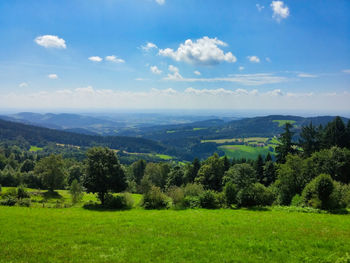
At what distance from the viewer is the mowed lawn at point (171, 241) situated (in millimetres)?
A: 10617

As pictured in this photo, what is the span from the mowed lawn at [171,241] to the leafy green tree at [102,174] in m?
13.8

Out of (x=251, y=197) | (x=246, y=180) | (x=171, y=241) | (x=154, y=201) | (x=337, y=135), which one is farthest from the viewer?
(x=337, y=135)

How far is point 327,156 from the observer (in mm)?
41031

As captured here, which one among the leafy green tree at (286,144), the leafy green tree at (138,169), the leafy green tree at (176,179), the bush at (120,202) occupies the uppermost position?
the leafy green tree at (286,144)

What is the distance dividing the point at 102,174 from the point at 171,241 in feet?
71.3

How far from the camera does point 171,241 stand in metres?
12.7

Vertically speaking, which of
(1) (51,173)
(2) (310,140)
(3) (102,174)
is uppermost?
(2) (310,140)

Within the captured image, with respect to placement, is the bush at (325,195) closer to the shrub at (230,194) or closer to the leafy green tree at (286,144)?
the shrub at (230,194)

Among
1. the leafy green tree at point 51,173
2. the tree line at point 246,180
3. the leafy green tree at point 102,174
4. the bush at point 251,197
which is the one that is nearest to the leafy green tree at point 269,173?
the tree line at point 246,180

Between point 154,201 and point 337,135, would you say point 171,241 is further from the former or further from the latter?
point 337,135

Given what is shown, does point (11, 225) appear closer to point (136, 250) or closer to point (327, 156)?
point (136, 250)

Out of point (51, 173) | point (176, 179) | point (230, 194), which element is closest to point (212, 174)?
point (176, 179)

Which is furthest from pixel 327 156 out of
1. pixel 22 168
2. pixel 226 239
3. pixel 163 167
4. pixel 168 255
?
pixel 22 168

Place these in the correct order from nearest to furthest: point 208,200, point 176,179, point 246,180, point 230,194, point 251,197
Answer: point 208,200
point 251,197
point 230,194
point 246,180
point 176,179
